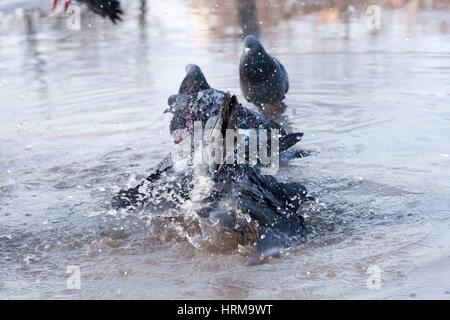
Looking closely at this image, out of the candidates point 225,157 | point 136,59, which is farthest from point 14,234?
point 136,59

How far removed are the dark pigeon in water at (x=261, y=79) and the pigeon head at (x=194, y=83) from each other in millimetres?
695

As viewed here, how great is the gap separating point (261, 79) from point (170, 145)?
1.16m

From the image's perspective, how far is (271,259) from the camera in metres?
3.89

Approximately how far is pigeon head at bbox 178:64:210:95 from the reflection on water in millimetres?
375

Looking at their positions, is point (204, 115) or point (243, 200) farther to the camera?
point (204, 115)

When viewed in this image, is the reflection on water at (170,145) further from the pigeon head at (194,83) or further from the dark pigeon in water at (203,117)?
the pigeon head at (194,83)

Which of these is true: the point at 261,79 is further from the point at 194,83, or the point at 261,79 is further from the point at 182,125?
the point at 182,125

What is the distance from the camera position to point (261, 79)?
6.72 meters

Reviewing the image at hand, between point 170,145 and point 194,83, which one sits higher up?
point 194,83

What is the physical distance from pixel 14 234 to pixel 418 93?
3.78m

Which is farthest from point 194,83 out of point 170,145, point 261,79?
point 261,79

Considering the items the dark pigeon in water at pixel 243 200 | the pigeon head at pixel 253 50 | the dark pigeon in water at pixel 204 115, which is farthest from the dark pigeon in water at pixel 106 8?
the pigeon head at pixel 253 50

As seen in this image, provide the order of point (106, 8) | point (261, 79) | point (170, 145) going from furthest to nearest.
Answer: point (261, 79), point (170, 145), point (106, 8)
